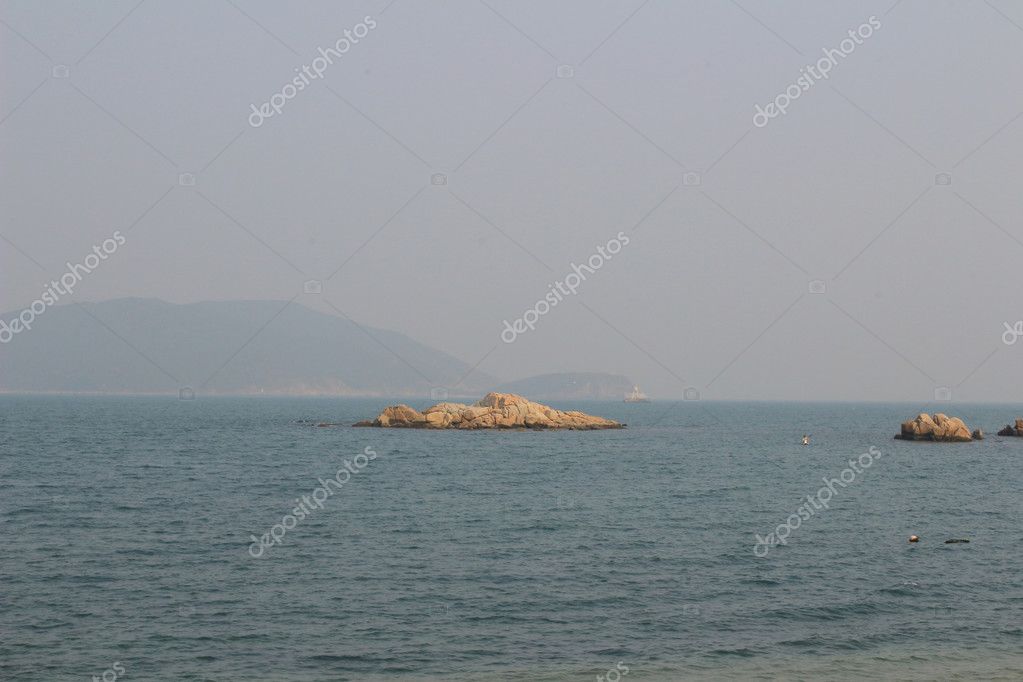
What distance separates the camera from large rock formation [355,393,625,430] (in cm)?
11912

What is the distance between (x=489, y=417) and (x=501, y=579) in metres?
90.0

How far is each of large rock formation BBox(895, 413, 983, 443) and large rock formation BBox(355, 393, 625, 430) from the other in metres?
40.7

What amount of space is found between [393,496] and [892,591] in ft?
91.4

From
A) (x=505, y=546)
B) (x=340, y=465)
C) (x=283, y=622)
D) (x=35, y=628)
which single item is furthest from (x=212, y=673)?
(x=340, y=465)

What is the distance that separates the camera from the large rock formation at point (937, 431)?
105062 millimetres

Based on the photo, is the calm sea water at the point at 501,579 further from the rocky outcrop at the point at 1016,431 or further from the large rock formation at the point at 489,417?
the rocky outcrop at the point at 1016,431

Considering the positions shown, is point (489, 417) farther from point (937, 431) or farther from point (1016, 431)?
point (1016, 431)

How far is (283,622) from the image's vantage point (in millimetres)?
24828

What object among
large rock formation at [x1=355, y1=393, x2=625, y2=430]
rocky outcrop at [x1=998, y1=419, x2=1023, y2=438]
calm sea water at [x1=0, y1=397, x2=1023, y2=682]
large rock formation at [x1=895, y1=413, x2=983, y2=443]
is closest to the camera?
calm sea water at [x1=0, y1=397, x2=1023, y2=682]

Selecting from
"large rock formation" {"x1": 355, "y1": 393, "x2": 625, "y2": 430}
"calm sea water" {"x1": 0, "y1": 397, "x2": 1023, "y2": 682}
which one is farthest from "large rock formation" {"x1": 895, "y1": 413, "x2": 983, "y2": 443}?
"calm sea water" {"x1": 0, "y1": 397, "x2": 1023, "y2": 682}

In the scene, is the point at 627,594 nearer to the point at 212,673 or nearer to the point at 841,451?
the point at 212,673

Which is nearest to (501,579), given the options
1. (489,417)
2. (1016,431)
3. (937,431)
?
(489,417)

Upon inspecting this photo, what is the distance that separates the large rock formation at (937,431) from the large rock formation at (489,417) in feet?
133

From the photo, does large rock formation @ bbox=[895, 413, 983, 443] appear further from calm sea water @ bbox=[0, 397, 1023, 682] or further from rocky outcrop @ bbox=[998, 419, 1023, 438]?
calm sea water @ bbox=[0, 397, 1023, 682]
